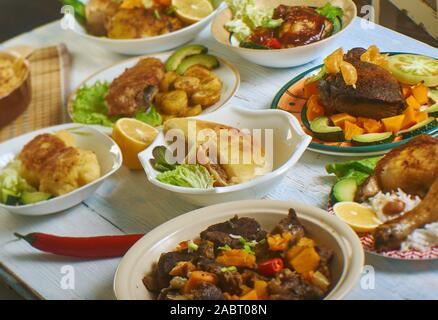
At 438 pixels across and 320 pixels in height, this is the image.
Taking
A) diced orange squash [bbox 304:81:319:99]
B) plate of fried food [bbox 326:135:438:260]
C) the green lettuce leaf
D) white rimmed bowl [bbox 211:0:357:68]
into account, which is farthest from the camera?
white rimmed bowl [bbox 211:0:357:68]

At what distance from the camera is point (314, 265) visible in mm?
1528

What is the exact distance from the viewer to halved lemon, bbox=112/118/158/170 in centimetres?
222

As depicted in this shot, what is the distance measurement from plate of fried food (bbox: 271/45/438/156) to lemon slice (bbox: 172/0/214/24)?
0.88 metres

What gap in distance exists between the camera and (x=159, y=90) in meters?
2.66

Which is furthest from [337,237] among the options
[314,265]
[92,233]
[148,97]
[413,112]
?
[148,97]

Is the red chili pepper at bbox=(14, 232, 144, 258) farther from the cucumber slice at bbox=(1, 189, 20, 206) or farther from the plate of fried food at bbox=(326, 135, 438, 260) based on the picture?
the plate of fried food at bbox=(326, 135, 438, 260)

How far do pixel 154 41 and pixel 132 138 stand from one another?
2.48 ft

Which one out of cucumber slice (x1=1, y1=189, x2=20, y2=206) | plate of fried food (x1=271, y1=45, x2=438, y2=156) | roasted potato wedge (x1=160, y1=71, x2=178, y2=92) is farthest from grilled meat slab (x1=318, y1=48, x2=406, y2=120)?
cucumber slice (x1=1, y1=189, x2=20, y2=206)

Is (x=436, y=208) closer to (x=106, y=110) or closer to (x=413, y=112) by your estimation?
(x=413, y=112)

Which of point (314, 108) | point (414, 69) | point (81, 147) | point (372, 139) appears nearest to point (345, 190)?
point (372, 139)

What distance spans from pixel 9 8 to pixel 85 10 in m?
2.32

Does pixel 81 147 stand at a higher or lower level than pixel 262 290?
lower

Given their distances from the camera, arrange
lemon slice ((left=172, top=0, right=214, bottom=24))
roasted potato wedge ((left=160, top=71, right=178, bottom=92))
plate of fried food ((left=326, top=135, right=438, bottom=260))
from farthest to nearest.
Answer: lemon slice ((left=172, top=0, right=214, bottom=24)) → roasted potato wedge ((left=160, top=71, right=178, bottom=92)) → plate of fried food ((left=326, top=135, right=438, bottom=260))

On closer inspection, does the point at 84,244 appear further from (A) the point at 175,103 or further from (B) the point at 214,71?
(B) the point at 214,71
